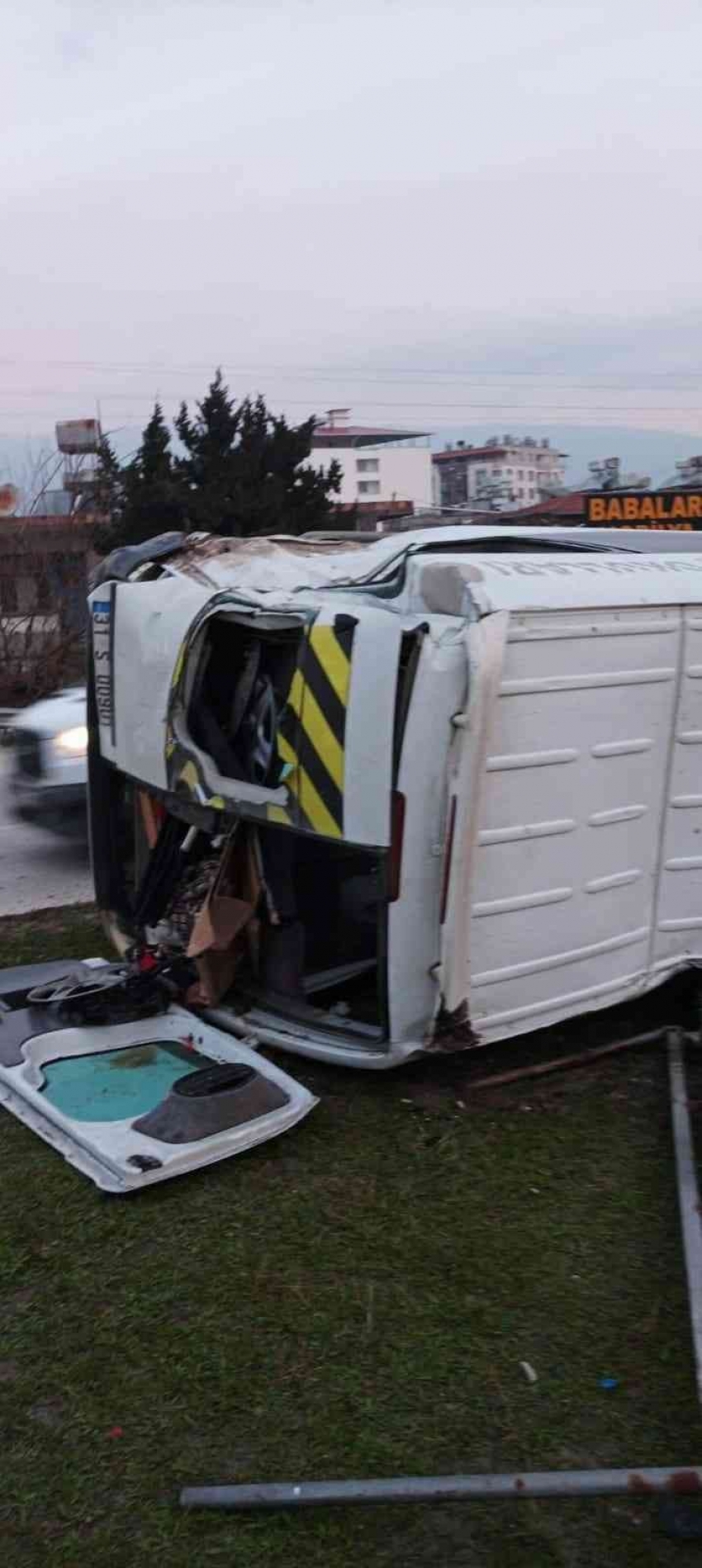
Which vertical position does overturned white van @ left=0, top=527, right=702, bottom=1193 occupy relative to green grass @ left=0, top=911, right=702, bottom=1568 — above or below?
above

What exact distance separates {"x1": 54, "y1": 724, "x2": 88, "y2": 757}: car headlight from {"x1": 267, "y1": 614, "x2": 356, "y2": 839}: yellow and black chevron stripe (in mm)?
4444

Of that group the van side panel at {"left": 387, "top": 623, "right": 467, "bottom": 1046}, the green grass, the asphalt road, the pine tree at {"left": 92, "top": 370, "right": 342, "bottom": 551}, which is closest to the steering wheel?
the green grass

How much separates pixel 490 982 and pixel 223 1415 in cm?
174

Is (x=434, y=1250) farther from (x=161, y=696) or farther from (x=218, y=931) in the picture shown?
(x=161, y=696)

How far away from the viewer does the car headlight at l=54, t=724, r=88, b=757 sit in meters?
8.82

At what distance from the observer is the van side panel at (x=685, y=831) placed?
4.76 meters

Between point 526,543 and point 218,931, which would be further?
point 526,543

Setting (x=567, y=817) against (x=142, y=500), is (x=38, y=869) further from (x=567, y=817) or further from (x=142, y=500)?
(x=142, y=500)

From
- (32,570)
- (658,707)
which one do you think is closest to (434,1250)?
(658,707)

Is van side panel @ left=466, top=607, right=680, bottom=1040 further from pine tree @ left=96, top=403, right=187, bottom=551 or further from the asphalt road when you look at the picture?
pine tree @ left=96, top=403, right=187, bottom=551

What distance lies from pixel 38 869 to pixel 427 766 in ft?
16.8

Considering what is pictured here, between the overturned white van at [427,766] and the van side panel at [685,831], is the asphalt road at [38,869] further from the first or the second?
the van side panel at [685,831]

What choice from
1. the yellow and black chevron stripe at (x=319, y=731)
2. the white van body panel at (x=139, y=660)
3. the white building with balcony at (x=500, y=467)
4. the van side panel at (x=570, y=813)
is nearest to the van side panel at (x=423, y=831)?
the van side panel at (x=570, y=813)

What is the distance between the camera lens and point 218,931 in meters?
5.12
